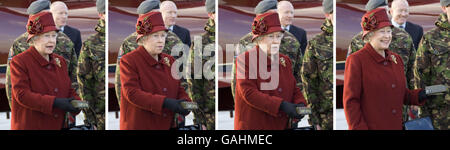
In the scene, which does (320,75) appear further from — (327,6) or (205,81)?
(205,81)

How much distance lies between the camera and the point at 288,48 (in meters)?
6.55

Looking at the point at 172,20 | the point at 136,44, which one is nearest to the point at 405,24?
the point at 172,20

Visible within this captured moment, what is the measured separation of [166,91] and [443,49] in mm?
2700

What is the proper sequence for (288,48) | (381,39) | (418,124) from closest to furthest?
(381,39) < (418,124) < (288,48)

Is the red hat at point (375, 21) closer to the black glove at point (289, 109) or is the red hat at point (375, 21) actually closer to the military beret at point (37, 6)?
the black glove at point (289, 109)

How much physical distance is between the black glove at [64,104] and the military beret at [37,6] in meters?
0.91

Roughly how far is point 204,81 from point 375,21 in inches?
69.0

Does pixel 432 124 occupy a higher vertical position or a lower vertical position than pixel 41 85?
lower

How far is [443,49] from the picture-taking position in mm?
6465

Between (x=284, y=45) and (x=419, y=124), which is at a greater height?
(x=284, y=45)

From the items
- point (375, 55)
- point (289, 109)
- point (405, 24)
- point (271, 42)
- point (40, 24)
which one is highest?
point (40, 24)
